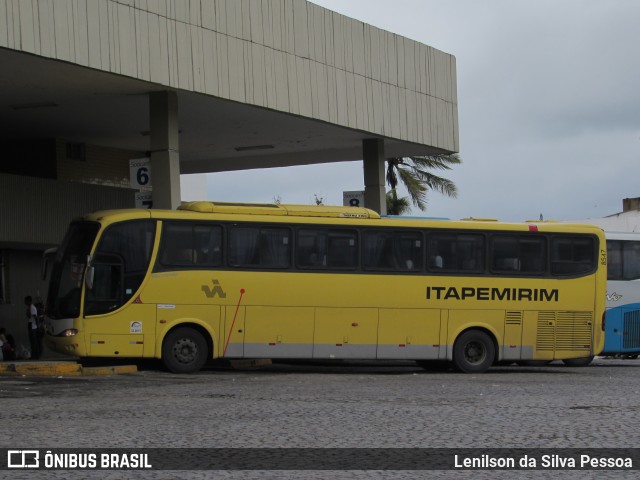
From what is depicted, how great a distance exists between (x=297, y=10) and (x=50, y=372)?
10.6m

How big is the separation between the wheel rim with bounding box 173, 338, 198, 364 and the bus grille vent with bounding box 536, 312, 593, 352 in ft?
24.3

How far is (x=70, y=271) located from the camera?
21.6m

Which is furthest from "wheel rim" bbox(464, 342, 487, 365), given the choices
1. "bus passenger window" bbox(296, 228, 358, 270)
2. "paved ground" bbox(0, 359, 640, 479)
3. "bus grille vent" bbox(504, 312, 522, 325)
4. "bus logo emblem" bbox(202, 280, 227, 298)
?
"bus logo emblem" bbox(202, 280, 227, 298)

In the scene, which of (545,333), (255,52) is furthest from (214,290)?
(545,333)

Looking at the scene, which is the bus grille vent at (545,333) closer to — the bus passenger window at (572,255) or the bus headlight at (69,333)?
the bus passenger window at (572,255)

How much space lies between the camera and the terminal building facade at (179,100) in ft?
70.3

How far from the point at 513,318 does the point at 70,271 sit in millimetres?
9235

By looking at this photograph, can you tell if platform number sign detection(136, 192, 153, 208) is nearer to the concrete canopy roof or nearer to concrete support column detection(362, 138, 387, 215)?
the concrete canopy roof

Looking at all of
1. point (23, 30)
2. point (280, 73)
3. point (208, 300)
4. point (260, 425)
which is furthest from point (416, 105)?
point (260, 425)

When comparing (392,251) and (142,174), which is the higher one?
(142,174)

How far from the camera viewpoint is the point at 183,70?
23.1m

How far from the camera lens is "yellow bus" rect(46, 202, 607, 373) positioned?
21.5 metres

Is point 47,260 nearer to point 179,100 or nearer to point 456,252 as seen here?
point 179,100

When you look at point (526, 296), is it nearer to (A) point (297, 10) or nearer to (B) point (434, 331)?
(B) point (434, 331)
